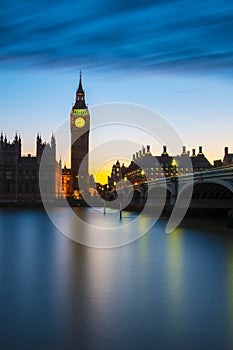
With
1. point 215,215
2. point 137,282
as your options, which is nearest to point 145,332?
point 137,282

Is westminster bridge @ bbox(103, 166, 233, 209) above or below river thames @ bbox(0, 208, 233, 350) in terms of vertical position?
above

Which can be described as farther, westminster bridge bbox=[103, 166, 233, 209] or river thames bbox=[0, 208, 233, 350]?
westminster bridge bbox=[103, 166, 233, 209]

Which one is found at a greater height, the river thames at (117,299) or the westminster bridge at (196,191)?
the westminster bridge at (196,191)

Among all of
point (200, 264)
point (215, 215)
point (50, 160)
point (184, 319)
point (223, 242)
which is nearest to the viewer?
point (184, 319)

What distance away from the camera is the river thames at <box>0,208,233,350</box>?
9.64 meters

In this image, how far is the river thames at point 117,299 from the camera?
964 cm

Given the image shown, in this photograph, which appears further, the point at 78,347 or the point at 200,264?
the point at 200,264

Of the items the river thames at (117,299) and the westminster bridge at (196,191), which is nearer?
the river thames at (117,299)

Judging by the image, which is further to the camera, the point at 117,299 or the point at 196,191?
the point at 196,191

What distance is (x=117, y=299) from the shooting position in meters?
13.2

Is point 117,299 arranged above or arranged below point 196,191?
below

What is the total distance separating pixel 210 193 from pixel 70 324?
5022 cm

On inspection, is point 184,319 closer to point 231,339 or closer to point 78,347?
point 231,339

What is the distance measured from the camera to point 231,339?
9609mm
